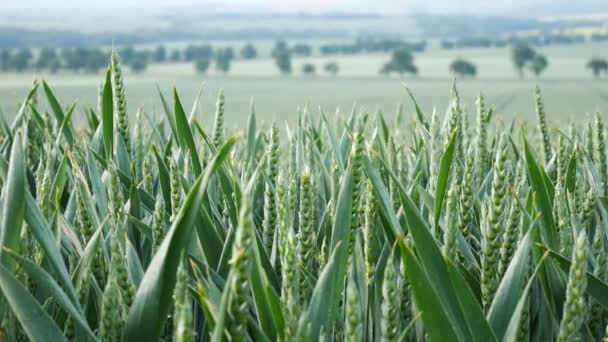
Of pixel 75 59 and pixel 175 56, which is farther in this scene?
pixel 175 56

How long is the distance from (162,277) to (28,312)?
77 mm

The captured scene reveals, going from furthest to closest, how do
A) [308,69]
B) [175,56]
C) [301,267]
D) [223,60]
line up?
[175,56]
[308,69]
[223,60]
[301,267]

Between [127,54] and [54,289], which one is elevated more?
[54,289]

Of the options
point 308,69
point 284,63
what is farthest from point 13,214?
point 308,69

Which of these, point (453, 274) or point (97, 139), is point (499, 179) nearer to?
point (453, 274)

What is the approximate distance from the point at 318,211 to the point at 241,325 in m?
0.38

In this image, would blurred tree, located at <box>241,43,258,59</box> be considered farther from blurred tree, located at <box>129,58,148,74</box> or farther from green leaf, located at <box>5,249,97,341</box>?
green leaf, located at <box>5,249,97,341</box>

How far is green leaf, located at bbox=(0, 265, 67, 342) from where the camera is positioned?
37 cm

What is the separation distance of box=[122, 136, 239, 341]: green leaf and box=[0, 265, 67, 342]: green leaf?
0.14 feet

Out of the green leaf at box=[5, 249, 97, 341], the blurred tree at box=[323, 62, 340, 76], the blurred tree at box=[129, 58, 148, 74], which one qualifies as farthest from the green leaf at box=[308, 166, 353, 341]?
the blurred tree at box=[323, 62, 340, 76]

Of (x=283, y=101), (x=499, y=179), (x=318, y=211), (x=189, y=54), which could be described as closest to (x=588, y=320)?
(x=499, y=179)

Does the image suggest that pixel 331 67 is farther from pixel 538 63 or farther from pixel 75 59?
pixel 75 59

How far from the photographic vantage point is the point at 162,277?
381 mm

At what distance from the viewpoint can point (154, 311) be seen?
14.9 inches
